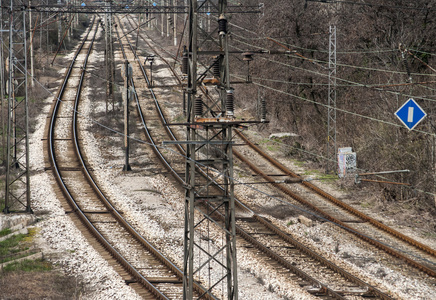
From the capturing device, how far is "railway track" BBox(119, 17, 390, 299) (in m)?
13.4

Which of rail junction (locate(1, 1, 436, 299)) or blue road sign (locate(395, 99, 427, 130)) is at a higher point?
blue road sign (locate(395, 99, 427, 130))

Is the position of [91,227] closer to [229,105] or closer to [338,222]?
[338,222]

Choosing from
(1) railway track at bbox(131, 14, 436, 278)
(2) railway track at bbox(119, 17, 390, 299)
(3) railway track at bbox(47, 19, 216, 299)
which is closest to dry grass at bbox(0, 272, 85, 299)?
(3) railway track at bbox(47, 19, 216, 299)

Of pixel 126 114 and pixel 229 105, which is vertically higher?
pixel 229 105

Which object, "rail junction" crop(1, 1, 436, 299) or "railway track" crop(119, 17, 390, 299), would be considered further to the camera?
"railway track" crop(119, 17, 390, 299)

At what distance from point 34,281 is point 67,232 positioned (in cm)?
461

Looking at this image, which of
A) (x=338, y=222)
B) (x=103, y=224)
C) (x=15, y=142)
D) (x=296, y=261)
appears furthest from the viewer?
(x=15, y=142)

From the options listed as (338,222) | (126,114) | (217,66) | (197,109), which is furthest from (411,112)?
(126,114)

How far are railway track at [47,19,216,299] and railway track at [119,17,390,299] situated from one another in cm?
247

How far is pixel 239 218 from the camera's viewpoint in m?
19.6

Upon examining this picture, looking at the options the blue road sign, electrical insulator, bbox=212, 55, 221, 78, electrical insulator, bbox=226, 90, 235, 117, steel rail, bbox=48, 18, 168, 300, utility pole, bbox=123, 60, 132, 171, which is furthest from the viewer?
utility pole, bbox=123, 60, 132, 171

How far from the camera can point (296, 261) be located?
1562 centimetres

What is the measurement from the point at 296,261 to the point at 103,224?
763 cm

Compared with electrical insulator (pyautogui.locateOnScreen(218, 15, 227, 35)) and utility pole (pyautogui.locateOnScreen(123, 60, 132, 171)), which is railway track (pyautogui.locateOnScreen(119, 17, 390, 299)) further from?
utility pole (pyautogui.locateOnScreen(123, 60, 132, 171))
